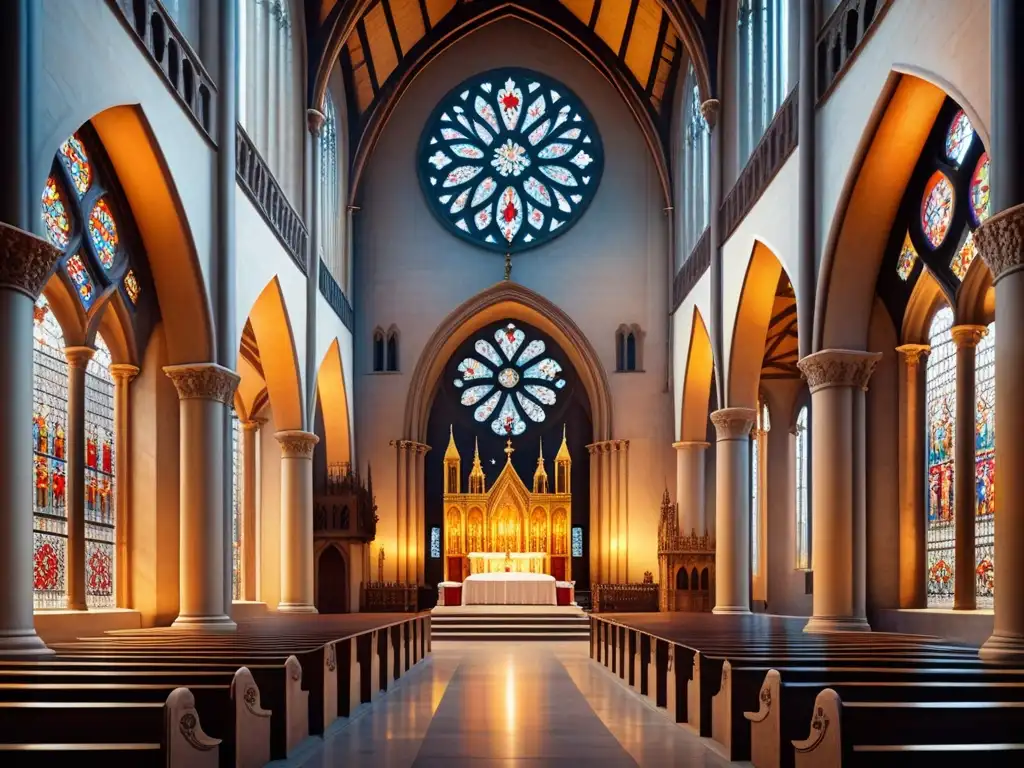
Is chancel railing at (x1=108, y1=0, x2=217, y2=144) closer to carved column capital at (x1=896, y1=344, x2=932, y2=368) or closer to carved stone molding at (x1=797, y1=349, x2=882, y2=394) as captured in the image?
carved stone molding at (x1=797, y1=349, x2=882, y2=394)

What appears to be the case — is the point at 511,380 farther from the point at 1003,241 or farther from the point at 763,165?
the point at 1003,241

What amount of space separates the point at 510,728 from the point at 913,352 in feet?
33.3

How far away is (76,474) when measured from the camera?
14773 mm

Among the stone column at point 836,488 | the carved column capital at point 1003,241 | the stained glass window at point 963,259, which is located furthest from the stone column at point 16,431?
the stained glass window at point 963,259

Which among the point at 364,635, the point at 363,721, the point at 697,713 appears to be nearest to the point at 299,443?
the point at 364,635

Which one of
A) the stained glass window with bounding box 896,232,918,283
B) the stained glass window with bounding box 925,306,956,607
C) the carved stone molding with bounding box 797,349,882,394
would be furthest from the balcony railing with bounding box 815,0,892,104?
the stained glass window with bounding box 925,306,956,607

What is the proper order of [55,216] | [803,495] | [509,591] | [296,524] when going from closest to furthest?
[55,216] < [296,524] < [803,495] < [509,591]

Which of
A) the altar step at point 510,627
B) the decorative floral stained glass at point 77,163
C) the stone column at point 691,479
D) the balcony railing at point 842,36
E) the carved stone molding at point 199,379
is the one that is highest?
the balcony railing at point 842,36

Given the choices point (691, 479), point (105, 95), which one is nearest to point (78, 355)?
point (105, 95)

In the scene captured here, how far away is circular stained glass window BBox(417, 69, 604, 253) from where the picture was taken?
2977 cm

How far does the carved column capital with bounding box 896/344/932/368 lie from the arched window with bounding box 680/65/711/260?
22.6ft

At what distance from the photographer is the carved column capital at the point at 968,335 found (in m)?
15.2

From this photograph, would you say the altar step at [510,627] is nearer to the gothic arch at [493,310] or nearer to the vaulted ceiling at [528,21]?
the gothic arch at [493,310]

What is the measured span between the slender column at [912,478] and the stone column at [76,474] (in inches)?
425
